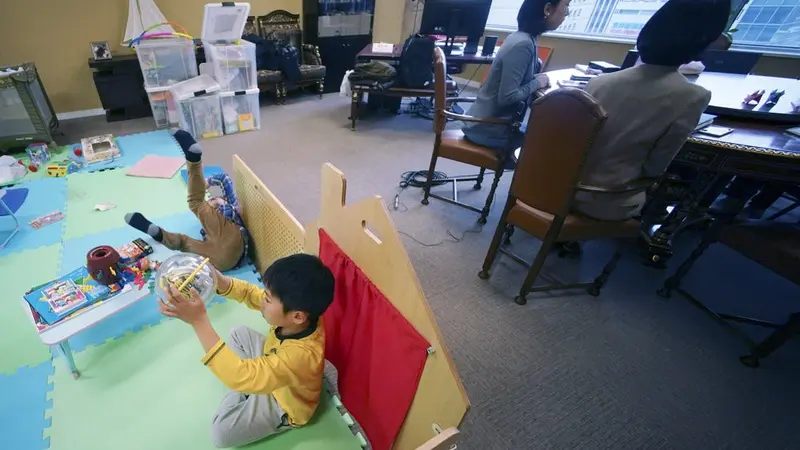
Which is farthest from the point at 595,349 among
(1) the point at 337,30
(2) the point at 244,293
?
(1) the point at 337,30

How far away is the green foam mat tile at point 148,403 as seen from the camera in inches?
42.7

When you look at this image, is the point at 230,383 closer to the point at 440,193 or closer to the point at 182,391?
the point at 182,391

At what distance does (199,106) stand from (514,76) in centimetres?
267

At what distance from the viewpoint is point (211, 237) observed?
5.30 ft

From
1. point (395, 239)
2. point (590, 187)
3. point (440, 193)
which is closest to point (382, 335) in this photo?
point (395, 239)

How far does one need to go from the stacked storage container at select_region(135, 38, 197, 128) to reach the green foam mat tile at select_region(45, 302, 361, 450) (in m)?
2.51

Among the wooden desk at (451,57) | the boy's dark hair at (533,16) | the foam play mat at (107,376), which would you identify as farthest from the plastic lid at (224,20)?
the boy's dark hair at (533,16)

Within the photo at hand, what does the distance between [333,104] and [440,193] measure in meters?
2.26

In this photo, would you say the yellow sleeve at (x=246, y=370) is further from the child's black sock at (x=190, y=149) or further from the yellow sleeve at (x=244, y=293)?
the child's black sock at (x=190, y=149)

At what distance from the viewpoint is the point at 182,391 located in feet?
4.00

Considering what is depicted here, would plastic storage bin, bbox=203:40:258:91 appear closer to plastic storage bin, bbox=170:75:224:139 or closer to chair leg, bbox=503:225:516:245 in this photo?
plastic storage bin, bbox=170:75:224:139

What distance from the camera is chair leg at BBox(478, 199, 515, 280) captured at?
1.73 meters

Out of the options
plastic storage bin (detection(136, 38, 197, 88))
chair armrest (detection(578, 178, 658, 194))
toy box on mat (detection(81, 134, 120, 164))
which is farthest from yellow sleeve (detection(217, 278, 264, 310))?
plastic storage bin (detection(136, 38, 197, 88))

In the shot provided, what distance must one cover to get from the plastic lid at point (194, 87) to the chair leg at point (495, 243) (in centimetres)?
274
